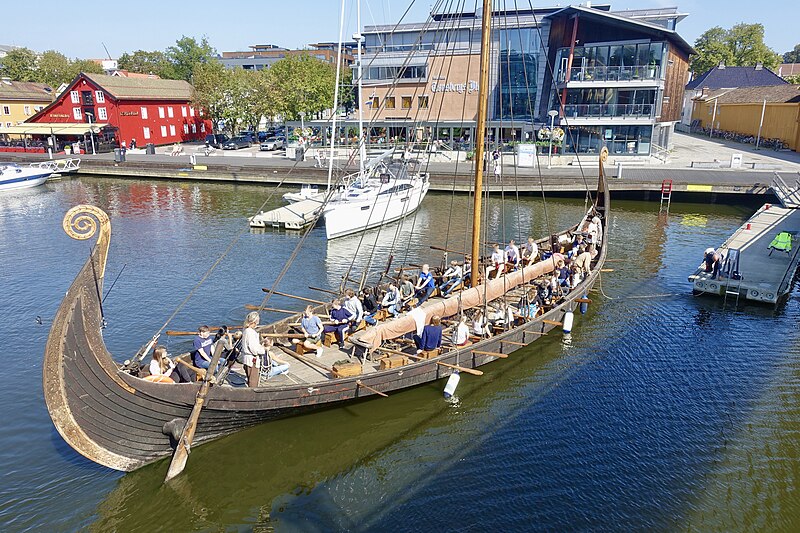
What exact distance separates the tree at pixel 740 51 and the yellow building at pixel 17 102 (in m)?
116

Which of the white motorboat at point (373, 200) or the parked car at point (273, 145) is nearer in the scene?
the white motorboat at point (373, 200)

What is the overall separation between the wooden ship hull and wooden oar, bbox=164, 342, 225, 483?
0.47 ft

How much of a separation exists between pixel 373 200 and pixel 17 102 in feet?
218

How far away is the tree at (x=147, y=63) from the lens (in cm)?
11225

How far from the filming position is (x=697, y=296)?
23500 mm

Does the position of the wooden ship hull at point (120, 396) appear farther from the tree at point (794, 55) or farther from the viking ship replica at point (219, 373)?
the tree at point (794, 55)

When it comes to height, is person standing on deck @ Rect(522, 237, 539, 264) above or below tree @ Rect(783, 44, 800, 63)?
below

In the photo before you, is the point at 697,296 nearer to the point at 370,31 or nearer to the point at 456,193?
the point at 456,193

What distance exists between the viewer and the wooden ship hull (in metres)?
10.7

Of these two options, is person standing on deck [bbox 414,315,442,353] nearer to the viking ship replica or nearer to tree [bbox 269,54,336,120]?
the viking ship replica

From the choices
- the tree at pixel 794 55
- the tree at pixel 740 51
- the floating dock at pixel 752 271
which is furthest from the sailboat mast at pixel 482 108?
the tree at pixel 794 55

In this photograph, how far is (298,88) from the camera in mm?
64750

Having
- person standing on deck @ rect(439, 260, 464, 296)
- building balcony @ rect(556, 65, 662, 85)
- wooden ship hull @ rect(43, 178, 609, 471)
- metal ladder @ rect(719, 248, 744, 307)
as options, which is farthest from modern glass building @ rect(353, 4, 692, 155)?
wooden ship hull @ rect(43, 178, 609, 471)

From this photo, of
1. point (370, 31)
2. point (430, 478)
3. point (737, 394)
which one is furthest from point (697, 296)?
point (370, 31)
